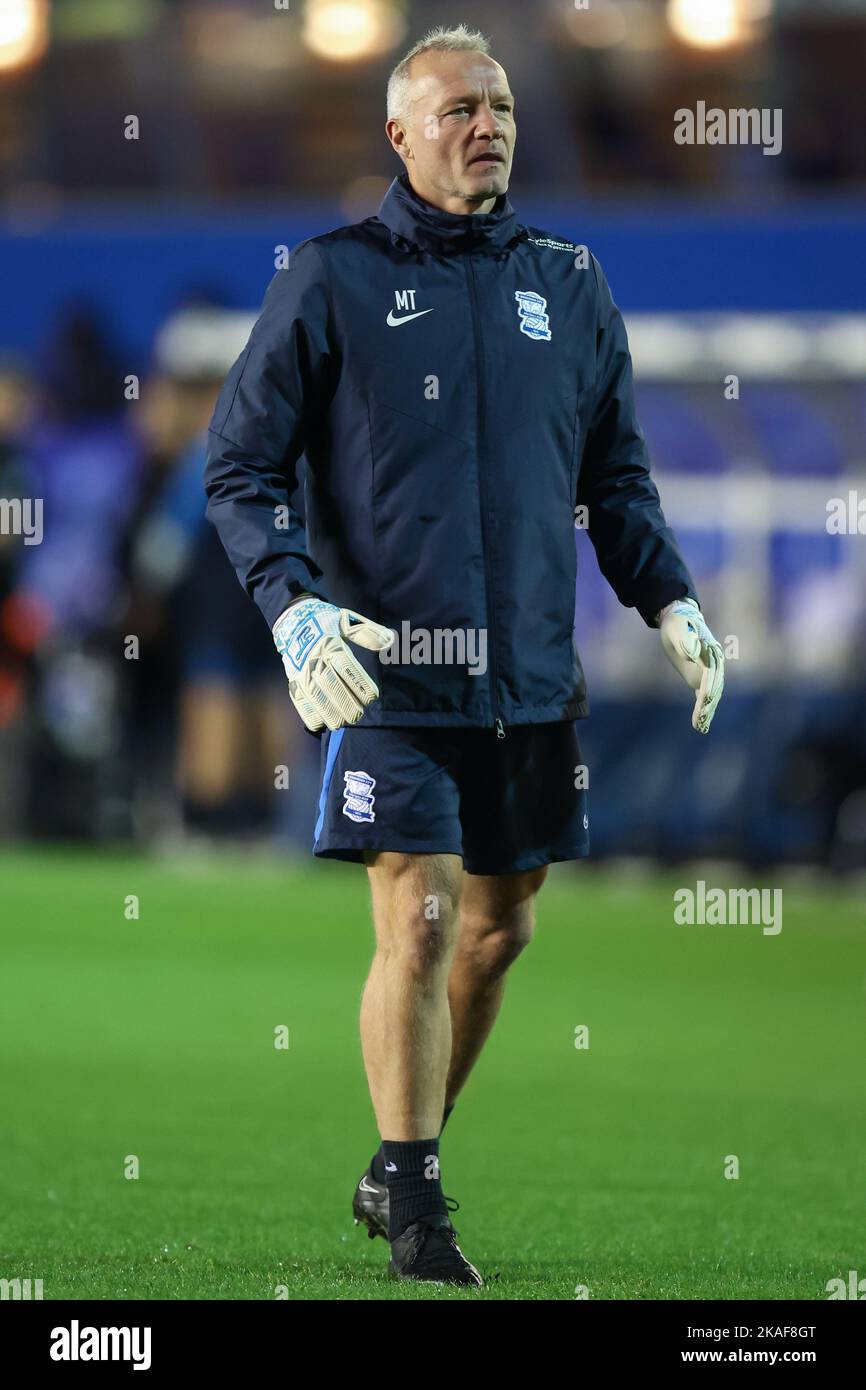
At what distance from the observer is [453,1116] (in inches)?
306

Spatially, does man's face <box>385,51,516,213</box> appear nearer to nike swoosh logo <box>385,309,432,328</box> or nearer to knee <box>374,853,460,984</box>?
nike swoosh logo <box>385,309,432,328</box>

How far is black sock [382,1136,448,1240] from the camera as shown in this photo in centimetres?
518

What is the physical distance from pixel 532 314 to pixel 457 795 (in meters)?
1.08

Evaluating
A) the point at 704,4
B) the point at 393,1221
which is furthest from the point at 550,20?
the point at 393,1221

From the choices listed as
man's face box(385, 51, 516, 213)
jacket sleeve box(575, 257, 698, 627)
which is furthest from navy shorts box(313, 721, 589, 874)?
man's face box(385, 51, 516, 213)

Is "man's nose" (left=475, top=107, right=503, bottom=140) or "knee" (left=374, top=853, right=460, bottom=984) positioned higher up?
"man's nose" (left=475, top=107, right=503, bottom=140)

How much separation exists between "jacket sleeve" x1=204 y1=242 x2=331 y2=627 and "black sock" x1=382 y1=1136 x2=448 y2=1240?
3.90 feet

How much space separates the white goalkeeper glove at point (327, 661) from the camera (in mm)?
4957

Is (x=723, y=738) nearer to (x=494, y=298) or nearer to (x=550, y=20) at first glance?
(x=550, y=20)
